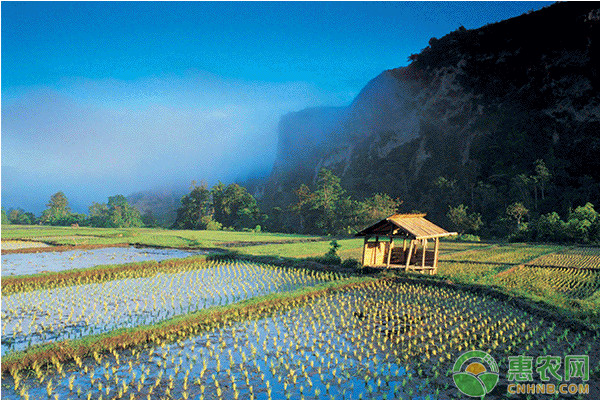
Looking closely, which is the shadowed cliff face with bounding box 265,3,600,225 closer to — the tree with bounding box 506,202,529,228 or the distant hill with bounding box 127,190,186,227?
the tree with bounding box 506,202,529,228

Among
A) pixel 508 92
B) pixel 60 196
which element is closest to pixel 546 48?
pixel 508 92

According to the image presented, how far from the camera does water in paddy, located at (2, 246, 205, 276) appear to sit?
1700 centimetres

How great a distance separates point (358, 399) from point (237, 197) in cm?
5581

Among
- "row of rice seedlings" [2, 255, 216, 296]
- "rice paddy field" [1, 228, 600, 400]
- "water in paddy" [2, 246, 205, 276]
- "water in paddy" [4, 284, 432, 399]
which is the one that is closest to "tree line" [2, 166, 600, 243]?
"rice paddy field" [1, 228, 600, 400]

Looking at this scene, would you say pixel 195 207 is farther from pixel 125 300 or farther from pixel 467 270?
pixel 125 300

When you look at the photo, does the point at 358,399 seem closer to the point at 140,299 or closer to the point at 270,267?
the point at 140,299

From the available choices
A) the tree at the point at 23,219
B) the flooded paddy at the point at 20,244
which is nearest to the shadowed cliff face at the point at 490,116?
the flooded paddy at the point at 20,244

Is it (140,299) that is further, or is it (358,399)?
(140,299)

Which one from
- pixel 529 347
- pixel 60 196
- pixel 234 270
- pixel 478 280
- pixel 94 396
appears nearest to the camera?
pixel 94 396

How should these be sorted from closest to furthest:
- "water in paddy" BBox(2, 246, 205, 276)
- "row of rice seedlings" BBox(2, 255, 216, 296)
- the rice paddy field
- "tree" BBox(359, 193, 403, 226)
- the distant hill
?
1. the rice paddy field
2. "row of rice seedlings" BBox(2, 255, 216, 296)
3. "water in paddy" BBox(2, 246, 205, 276)
4. "tree" BBox(359, 193, 403, 226)
5. the distant hill

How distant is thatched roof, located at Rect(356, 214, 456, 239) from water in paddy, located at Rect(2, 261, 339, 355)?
8.45 ft

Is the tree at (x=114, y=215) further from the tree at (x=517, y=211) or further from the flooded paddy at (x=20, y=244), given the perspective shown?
the tree at (x=517, y=211)

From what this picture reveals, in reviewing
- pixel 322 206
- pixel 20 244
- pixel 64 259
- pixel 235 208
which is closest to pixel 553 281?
pixel 64 259

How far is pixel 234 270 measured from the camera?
1738 centimetres
